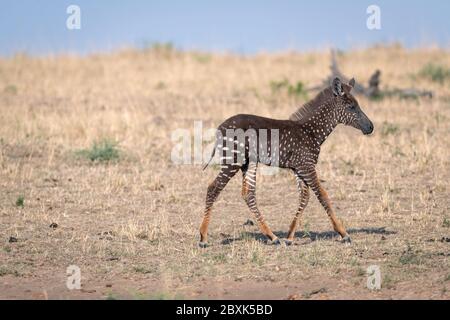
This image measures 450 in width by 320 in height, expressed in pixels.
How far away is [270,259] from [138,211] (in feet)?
10.5

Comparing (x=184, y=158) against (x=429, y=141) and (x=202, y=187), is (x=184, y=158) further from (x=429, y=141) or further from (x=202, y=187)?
(x=429, y=141)

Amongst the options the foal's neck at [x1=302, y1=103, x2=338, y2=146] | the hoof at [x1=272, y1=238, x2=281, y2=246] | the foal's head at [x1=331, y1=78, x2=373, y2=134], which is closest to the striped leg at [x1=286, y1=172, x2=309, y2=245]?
the hoof at [x1=272, y1=238, x2=281, y2=246]

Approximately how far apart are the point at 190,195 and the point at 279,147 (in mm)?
3069

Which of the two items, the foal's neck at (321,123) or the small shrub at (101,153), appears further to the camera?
the small shrub at (101,153)

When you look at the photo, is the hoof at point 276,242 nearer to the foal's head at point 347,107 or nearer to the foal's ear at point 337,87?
the foal's head at point 347,107

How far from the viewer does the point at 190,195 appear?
1319 centimetres

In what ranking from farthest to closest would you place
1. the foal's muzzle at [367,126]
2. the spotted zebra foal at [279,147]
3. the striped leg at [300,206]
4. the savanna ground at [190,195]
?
the foal's muzzle at [367,126] → the striped leg at [300,206] → the spotted zebra foal at [279,147] → the savanna ground at [190,195]

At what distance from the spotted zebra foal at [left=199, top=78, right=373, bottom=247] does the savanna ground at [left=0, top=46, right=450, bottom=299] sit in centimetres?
42

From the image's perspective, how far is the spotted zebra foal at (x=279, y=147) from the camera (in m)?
10.3
